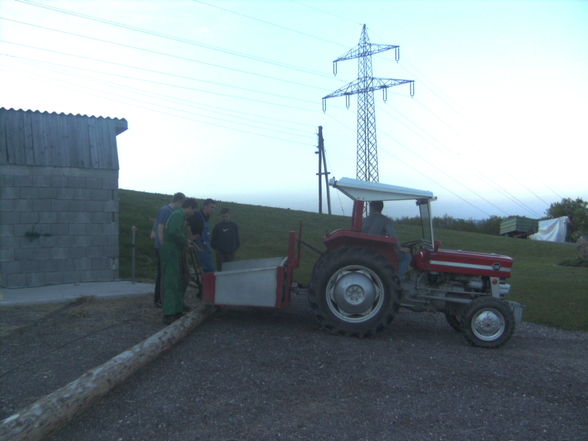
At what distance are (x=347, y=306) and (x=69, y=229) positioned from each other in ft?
20.8

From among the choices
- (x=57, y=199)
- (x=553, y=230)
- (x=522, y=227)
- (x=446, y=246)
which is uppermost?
(x=57, y=199)

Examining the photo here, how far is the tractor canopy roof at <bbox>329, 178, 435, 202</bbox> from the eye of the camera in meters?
7.16

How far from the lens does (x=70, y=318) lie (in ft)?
25.4

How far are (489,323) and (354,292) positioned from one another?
1.66 m

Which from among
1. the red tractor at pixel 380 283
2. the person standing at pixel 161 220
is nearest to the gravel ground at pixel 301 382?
the red tractor at pixel 380 283

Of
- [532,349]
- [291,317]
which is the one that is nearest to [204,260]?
[291,317]

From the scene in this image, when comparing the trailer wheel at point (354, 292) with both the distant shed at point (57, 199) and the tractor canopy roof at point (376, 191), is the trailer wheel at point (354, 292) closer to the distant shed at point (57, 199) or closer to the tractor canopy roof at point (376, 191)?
the tractor canopy roof at point (376, 191)

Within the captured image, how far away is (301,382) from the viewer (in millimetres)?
5090

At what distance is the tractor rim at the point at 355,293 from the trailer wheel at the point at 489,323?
110cm

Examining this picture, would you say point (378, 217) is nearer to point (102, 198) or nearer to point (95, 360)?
point (95, 360)

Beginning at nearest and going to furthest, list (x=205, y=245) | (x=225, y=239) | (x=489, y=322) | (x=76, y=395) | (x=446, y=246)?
(x=76, y=395) < (x=489, y=322) < (x=205, y=245) < (x=225, y=239) < (x=446, y=246)

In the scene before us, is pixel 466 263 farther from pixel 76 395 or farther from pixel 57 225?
pixel 57 225

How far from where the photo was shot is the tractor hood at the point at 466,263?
7176mm

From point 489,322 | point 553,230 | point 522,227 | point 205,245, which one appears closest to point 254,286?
point 205,245
